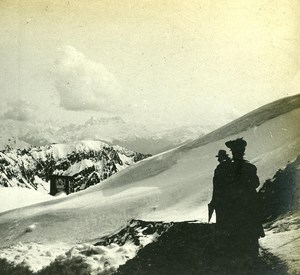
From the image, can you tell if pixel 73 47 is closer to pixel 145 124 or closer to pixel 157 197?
pixel 145 124

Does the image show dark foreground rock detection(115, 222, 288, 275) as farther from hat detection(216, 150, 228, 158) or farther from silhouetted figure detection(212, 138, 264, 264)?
hat detection(216, 150, 228, 158)

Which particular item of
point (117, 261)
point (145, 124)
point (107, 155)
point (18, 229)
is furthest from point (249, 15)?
point (18, 229)

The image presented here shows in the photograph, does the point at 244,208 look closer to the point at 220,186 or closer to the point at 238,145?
the point at 220,186

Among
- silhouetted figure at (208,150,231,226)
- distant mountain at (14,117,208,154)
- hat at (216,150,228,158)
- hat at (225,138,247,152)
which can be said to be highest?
distant mountain at (14,117,208,154)

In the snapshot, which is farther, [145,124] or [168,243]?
→ [145,124]

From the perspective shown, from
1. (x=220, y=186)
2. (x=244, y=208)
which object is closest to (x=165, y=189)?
(x=220, y=186)

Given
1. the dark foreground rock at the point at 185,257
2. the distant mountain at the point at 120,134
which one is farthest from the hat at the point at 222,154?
the dark foreground rock at the point at 185,257

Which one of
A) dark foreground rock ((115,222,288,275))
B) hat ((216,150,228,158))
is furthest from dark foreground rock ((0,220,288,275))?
hat ((216,150,228,158))
